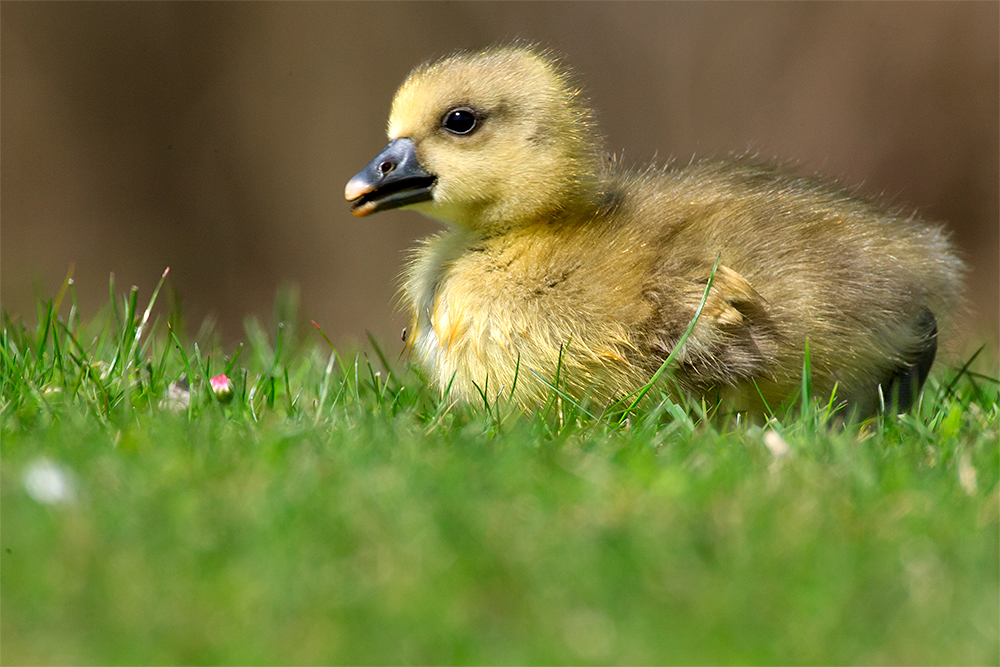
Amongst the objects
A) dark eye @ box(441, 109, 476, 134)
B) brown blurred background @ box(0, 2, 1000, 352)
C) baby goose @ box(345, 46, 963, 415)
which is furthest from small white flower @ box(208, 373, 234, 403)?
brown blurred background @ box(0, 2, 1000, 352)

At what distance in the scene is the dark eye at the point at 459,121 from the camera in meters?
3.41

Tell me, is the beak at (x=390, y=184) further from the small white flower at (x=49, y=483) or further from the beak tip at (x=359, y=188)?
the small white flower at (x=49, y=483)

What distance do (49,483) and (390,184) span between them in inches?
60.0

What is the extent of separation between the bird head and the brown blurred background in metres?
4.48

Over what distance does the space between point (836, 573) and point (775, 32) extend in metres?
6.42


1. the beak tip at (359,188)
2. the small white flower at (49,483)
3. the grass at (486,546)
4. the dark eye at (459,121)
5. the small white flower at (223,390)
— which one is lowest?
the small white flower at (223,390)

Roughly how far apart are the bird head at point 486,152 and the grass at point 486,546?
891 millimetres

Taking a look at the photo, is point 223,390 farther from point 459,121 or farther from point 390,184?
point 459,121

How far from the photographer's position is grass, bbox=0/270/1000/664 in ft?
5.47

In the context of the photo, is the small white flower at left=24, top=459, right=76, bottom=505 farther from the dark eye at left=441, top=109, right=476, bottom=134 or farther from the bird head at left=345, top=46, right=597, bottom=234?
the dark eye at left=441, top=109, right=476, bottom=134

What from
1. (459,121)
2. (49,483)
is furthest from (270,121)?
(49,483)

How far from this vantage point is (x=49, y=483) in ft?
6.91

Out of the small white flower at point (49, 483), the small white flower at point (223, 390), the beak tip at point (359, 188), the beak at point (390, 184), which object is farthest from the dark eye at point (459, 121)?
the small white flower at point (49, 483)

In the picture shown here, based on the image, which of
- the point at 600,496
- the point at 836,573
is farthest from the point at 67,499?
the point at 836,573
